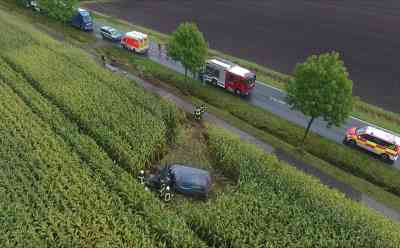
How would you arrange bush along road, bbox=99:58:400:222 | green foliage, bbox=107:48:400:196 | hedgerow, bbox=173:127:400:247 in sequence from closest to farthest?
hedgerow, bbox=173:127:400:247 → bush along road, bbox=99:58:400:222 → green foliage, bbox=107:48:400:196

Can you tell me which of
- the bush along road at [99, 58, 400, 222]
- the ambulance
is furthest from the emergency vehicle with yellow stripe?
the ambulance

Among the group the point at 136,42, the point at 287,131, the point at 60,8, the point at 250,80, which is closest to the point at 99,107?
the point at 250,80

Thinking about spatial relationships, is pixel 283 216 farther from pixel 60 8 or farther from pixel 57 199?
pixel 60 8

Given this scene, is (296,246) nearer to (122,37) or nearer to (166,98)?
(166,98)

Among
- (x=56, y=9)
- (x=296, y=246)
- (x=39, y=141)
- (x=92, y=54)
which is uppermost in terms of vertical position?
(x=56, y=9)

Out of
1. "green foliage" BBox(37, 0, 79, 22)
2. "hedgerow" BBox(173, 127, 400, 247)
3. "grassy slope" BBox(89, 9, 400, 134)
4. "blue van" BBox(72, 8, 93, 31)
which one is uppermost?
"green foliage" BBox(37, 0, 79, 22)

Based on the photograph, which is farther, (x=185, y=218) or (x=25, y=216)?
(x=185, y=218)

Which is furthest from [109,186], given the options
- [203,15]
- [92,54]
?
[203,15]

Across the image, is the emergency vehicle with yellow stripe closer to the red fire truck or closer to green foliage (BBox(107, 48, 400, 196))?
green foliage (BBox(107, 48, 400, 196))

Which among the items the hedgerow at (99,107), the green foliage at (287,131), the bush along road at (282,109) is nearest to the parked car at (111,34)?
the bush along road at (282,109)
